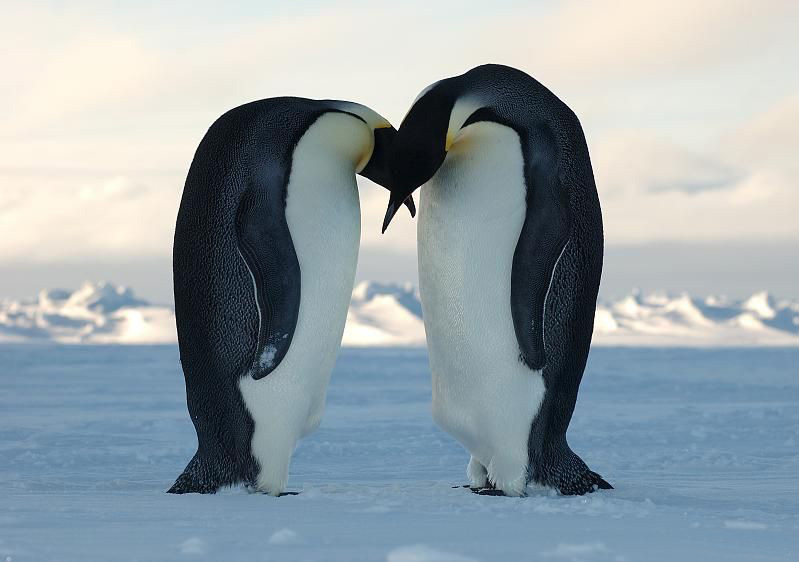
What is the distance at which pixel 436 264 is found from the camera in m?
4.32

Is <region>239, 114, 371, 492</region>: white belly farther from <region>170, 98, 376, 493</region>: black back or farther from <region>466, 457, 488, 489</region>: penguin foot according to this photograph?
<region>466, 457, 488, 489</region>: penguin foot

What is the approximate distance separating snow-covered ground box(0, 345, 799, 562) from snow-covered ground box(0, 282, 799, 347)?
84722 millimetres

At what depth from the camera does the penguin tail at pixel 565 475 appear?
425cm

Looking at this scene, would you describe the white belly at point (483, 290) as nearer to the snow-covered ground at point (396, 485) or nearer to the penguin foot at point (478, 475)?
the penguin foot at point (478, 475)

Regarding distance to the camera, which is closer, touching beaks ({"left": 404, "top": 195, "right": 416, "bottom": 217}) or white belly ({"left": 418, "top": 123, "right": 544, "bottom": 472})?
white belly ({"left": 418, "top": 123, "right": 544, "bottom": 472})

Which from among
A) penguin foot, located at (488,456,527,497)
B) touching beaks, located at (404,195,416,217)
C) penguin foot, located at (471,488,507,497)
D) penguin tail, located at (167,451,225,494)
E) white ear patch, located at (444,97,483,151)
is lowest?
penguin tail, located at (167,451,225,494)

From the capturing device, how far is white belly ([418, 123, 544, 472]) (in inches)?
163

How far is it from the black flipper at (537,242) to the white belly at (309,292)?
0.67 m

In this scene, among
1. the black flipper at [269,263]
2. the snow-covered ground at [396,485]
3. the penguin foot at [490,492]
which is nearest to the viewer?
the snow-covered ground at [396,485]

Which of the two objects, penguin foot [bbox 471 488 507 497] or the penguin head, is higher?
the penguin head

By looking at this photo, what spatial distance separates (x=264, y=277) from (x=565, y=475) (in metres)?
1.42

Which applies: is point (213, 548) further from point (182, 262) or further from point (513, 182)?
point (513, 182)

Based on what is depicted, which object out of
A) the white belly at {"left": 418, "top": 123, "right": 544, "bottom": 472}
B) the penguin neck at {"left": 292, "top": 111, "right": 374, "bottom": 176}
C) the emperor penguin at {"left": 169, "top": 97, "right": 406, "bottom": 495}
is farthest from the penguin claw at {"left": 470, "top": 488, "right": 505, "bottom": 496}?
the penguin neck at {"left": 292, "top": 111, "right": 374, "bottom": 176}

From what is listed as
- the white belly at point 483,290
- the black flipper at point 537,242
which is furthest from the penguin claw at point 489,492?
the black flipper at point 537,242
